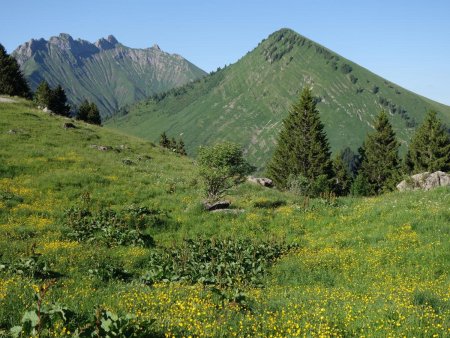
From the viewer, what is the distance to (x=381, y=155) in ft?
231

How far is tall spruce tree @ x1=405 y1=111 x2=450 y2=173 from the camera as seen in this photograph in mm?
58844

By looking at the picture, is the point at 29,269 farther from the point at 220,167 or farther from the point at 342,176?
the point at 342,176

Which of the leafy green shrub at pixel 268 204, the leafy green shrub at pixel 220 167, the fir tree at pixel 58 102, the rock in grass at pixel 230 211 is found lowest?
the rock in grass at pixel 230 211

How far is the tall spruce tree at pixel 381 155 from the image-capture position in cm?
6944

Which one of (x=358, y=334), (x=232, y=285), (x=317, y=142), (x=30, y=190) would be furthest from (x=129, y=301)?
(x=317, y=142)

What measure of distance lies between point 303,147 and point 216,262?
53.8 meters

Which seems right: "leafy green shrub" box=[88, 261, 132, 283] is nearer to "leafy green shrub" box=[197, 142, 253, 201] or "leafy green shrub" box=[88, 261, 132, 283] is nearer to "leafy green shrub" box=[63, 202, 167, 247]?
"leafy green shrub" box=[63, 202, 167, 247]

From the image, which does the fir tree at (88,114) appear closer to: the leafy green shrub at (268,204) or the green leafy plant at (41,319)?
the leafy green shrub at (268,204)

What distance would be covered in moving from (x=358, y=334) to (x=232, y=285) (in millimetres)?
4456

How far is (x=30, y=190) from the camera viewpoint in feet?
75.0

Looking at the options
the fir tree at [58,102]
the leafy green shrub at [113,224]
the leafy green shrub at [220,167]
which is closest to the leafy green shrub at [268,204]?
the leafy green shrub at [220,167]

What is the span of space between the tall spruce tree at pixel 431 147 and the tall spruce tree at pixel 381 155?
6.89m

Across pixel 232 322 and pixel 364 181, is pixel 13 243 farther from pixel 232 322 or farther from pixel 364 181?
pixel 364 181

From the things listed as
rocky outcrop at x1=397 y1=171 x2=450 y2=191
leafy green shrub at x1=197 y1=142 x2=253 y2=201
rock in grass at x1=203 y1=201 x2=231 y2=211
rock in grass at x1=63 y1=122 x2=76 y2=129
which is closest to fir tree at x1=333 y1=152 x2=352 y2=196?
rocky outcrop at x1=397 y1=171 x2=450 y2=191
